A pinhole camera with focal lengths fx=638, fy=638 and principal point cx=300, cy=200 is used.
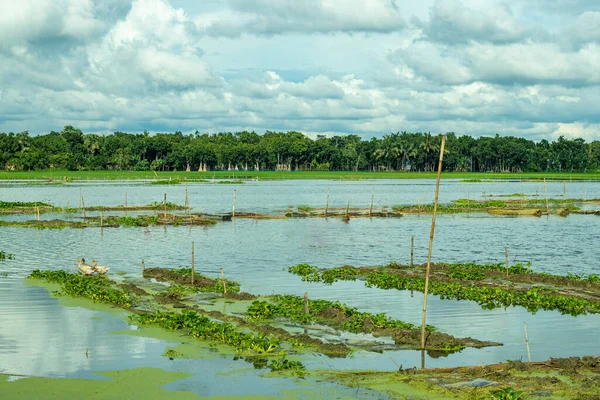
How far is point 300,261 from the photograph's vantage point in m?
32.0

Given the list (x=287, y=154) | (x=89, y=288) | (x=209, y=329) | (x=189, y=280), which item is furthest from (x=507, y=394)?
(x=287, y=154)

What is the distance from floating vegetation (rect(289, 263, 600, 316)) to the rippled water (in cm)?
58

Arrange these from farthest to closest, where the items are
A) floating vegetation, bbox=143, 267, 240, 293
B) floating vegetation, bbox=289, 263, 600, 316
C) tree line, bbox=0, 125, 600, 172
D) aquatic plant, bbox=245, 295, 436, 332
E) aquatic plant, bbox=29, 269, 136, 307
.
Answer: tree line, bbox=0, 125, 600, 172
floating vegetation, bbox=143, 267, 240, 293
aquatic plant, bbox=29, 269, 136, 307
floating vegetation, bbox=289, 263, 600, 316
aquatic plant, bbox=245, 295, 436, 332

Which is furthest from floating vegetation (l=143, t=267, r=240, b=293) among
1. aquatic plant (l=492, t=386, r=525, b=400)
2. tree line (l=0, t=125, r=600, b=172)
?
tree line (l=0, t=125, r=600, b=172)

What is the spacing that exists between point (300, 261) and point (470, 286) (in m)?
10.9

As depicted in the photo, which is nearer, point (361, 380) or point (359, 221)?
point (361, 380)

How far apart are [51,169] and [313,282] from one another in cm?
13736

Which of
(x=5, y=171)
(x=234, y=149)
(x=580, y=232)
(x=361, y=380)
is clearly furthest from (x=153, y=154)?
(x=361, y=380)

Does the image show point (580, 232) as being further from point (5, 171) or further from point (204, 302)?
point (5, 171)

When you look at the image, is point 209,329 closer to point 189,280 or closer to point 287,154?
point 189,280

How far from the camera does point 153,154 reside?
541 ft

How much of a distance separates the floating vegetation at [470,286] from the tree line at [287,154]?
13289 centimetres

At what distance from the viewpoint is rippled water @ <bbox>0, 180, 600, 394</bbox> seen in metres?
15.3

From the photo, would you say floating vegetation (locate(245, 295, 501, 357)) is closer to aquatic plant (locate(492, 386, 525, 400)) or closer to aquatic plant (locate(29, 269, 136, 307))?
aquatic plant (locate(492, 386, 525, 400))
